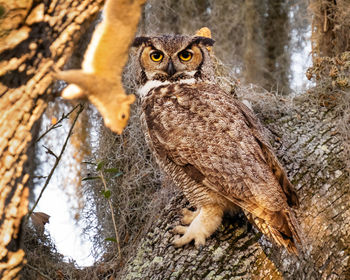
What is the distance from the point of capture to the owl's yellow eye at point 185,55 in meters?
2.60

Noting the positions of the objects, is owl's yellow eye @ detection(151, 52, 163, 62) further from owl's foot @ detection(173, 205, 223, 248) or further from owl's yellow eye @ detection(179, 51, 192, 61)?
owl's foot @ detection(173, 205, 223, 248)

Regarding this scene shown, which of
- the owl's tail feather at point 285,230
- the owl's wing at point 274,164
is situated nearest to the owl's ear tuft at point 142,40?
the owl's wing at point 274,164

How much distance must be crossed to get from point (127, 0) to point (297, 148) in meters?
2.03

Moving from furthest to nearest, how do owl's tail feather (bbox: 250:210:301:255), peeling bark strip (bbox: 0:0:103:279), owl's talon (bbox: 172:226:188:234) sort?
owl's talon (bbox: 172:226:188:234)
owl's tail feather (bbox: 250:210:301:255)
peeling bark strip (bbox: 0:0:103:279)

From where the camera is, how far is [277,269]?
6.83 ft

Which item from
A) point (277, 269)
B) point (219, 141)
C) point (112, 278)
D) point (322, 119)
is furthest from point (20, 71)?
point (322, 119)

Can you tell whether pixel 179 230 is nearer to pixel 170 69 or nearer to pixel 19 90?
pixel 170 69

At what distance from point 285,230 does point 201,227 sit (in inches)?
16.9

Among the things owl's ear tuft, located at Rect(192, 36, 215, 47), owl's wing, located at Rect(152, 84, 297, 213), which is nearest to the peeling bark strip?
owl's wing, located at Rect(152, 84, 297, 213)

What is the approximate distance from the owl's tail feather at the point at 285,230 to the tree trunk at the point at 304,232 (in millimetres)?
124

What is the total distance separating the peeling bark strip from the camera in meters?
0.94

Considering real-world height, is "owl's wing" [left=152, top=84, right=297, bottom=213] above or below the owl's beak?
below

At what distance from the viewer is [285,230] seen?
2.01m

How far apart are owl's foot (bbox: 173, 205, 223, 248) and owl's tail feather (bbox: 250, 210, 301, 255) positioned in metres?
0.30
